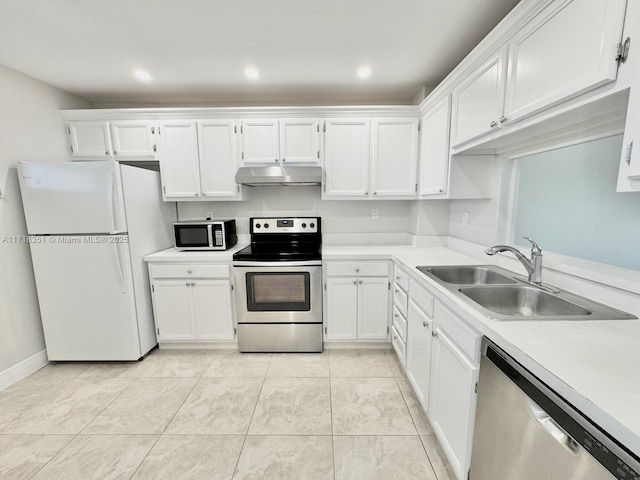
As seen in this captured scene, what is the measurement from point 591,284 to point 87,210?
3.38 m

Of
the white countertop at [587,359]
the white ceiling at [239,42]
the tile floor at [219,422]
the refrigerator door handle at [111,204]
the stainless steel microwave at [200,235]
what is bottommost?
the tile floor at [219,422]

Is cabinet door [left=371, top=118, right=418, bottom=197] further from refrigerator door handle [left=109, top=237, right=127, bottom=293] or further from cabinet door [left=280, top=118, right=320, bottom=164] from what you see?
refrigerator door handle [left=109, top=237, right=127, bottom=293]

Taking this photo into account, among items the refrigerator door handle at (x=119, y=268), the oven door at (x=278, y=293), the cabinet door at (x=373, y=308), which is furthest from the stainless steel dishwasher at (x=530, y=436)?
the refrigerator door handle at (x=119, y=268)

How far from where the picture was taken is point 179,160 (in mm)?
2705

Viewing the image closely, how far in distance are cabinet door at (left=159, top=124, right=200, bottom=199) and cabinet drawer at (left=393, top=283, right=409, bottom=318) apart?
218cm

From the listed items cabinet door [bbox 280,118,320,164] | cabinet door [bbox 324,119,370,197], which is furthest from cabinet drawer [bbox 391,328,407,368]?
cabinet door [bbox 280,118,320,164]

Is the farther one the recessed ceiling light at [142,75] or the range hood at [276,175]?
the range hood at [276,175]

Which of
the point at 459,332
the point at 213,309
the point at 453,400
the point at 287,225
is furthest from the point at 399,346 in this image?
the point at 213,309

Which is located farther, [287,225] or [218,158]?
[287,225]

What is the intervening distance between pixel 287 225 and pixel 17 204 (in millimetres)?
2297

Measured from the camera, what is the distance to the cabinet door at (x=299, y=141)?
2648mm

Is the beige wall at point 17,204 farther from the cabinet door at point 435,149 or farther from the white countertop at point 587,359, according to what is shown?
the cabinet door at point 435,149

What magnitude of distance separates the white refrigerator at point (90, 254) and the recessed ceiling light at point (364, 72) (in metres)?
2.17

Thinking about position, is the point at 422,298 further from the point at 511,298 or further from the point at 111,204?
the point at 111,204
